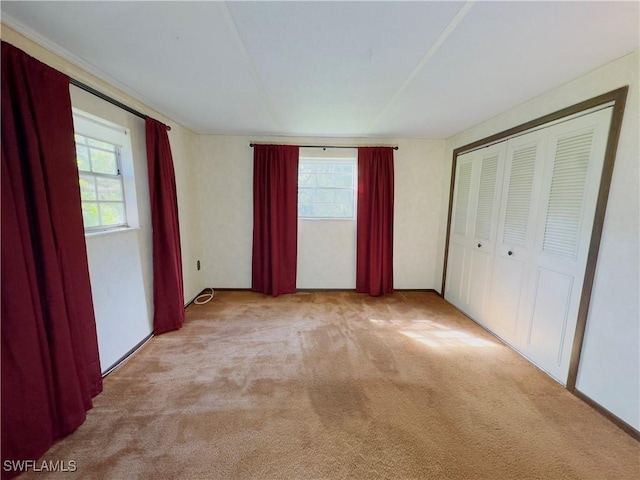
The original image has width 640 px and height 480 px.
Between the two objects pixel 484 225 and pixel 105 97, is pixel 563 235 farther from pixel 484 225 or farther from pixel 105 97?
pixel 105 97

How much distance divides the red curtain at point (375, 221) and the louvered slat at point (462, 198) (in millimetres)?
821

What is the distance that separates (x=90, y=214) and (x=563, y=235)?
11.7 feet

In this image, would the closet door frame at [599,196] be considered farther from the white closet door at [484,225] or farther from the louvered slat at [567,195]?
the white closet door at [484,225]

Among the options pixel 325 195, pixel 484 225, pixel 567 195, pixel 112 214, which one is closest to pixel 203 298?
Result: pixel 112 214

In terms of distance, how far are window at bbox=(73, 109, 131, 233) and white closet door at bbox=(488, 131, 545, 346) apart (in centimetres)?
343

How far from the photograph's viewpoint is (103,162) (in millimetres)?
2039

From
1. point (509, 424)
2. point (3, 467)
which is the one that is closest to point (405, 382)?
point (509, 424)

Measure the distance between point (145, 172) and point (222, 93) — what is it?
1.05m

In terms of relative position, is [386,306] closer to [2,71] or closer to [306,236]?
[306,236]

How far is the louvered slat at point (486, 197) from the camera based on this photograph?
2.59 m

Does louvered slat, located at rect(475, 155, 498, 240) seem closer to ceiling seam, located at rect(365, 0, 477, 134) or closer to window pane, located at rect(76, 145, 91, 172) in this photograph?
ceiling seam, located at rect(365, 0, 477, 134)

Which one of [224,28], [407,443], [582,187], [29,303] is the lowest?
[407,443]

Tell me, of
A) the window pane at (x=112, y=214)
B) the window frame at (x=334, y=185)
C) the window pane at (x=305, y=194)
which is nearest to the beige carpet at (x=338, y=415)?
the window pane at (x=112, y=214)

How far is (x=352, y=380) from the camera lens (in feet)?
6.28
